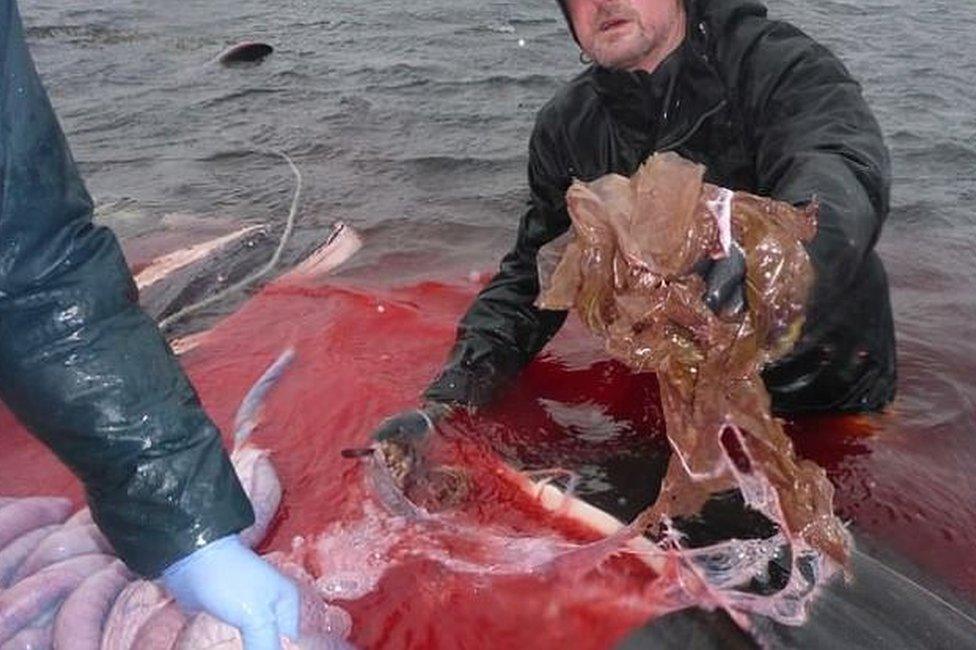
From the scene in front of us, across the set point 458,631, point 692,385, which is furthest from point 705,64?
point 458,631

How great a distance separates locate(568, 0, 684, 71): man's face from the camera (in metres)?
3.53

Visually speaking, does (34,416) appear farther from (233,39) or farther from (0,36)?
(233,39)

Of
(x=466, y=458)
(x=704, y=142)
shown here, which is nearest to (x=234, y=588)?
(x=466, y=458)

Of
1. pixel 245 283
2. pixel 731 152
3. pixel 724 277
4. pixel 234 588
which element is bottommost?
pixel 245 283

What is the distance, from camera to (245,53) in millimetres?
10609

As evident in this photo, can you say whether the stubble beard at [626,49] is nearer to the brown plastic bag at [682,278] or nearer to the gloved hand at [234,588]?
the brown plastic bag at [682,278]

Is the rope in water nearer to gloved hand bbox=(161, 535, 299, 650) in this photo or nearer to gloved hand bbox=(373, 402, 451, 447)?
gloved hand bbox=(373, 402, 451, 447)

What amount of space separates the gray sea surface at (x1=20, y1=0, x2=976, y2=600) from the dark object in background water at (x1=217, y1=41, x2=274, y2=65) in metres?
0.14

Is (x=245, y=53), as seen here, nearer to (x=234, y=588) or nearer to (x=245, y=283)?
(x=245, y=283)

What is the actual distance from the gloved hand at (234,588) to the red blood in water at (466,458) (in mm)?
619

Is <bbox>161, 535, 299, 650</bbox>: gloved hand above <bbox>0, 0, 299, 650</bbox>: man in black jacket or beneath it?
beneath

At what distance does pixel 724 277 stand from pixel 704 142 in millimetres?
1691

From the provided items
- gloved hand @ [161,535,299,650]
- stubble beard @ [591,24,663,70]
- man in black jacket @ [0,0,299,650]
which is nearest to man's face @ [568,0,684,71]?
stubble beard @ [591,24,663,70]

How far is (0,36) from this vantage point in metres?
1.87
